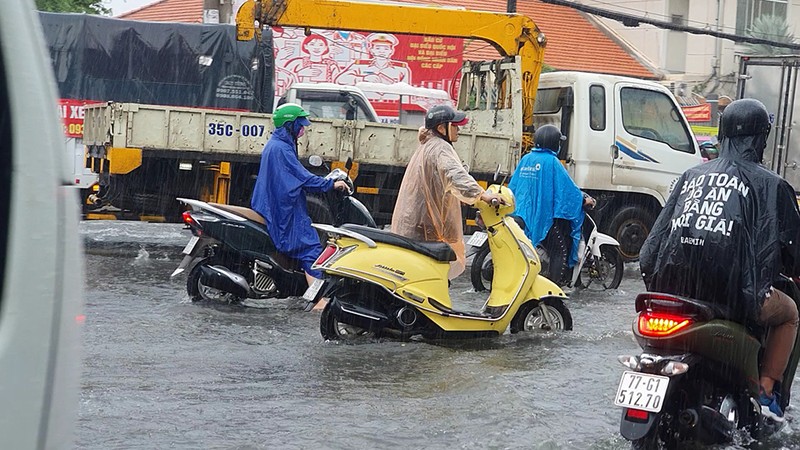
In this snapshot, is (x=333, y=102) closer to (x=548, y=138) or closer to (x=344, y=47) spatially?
(x=548, y=138)

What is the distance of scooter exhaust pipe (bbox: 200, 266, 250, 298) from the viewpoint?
8.67 meters

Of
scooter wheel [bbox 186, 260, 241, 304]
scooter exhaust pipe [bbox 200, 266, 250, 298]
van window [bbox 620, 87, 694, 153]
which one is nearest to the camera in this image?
scooter exhaust pipe [bbox 200, 266, 250, 298]

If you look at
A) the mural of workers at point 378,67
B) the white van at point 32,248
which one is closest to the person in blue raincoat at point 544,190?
the white van at point 32,248

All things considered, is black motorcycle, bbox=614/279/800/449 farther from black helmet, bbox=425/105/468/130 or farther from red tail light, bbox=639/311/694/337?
black helmet, bbox=425/105/468/130

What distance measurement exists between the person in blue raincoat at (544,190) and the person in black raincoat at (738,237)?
17.2 ft

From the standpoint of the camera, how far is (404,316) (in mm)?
7422

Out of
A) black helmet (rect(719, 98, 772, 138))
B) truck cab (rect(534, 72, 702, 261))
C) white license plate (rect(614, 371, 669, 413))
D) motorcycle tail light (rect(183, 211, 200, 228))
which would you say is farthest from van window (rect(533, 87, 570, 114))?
white license plate (rect(614, 371, 669, 413))

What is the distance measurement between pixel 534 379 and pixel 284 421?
1.80m

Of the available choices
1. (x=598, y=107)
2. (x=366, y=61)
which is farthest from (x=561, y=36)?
(x=598, y=107)

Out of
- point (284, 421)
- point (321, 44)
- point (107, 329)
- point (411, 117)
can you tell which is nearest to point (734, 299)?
point (284, 421)

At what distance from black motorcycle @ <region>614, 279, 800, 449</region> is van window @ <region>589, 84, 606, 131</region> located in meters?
8.11

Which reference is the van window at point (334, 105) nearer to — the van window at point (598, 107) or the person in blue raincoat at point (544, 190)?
the van window at point (598, 107)

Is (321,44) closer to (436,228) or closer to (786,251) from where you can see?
(436,228)

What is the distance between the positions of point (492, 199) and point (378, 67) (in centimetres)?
1598
